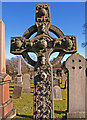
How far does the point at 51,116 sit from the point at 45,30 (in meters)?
2.78

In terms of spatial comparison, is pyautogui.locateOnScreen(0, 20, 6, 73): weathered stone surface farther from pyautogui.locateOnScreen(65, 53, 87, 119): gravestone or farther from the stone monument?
pyautogui.locateOnScreen(65, 53, 87, 119): gravestone

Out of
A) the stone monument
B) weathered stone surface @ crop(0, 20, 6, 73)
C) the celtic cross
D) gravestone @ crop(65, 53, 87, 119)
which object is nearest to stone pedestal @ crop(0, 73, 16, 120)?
the stone monument

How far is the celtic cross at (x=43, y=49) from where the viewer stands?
378 cm

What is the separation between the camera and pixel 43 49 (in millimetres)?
3936

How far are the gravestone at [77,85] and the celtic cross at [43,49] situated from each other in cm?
52

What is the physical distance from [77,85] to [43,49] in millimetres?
1801

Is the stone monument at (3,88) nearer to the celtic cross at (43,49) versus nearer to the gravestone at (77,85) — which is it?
the celtic cross at (43,49)

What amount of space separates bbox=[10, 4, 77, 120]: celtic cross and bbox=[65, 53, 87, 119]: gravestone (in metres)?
0.52

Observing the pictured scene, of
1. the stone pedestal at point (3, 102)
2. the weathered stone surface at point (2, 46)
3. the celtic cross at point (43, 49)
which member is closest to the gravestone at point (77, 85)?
the celtic cross at point (43, 49)

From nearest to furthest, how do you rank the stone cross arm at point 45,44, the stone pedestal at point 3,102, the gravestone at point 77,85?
the stone cross arm at point 45,44 → the gravestone at point 77,85 → the stone pedestal at point 3,102

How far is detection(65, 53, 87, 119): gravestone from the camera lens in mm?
4215

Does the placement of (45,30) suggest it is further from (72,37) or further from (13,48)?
(13,48)

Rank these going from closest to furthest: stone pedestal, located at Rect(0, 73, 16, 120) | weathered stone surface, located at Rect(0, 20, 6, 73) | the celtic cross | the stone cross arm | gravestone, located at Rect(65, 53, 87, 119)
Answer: the celtic cross < the stone cross arm < gravestone, located at Rect(65, 53, 87, 119) < stone pedestal, located at Rect(0, 73, 16, 120) < weathered stone surface, located at Rect(0, 20, 6, 73)

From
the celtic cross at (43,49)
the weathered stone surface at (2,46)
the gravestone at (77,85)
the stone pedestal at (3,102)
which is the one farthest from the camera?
the weathered stone surface at (2,46)
